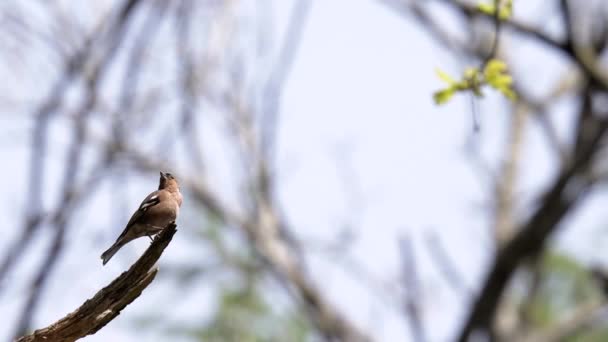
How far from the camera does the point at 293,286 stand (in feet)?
49.7

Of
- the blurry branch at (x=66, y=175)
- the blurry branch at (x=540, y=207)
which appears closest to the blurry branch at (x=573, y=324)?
the blurry branch at (x=540, y=207)

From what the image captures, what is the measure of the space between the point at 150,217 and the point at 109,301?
1.10 meters


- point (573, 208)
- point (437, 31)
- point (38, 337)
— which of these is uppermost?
point (437, 31)

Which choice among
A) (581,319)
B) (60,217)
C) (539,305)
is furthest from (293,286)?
(60,217)

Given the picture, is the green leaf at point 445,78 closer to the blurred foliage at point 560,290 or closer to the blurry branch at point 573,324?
the blurry branch at point 573,324

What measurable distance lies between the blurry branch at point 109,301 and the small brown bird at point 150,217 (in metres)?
0.84

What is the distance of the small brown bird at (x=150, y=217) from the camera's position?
5.39 m

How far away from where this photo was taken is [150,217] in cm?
539

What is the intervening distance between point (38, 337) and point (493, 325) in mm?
10617

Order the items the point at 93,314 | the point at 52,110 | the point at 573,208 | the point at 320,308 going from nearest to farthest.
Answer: the point at 93,314 → the point at 52,110 → the point at 573,208 → the point at 320,308

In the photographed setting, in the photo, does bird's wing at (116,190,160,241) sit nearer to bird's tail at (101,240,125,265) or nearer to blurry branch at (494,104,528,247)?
bird's tail at (101,240,125,265)

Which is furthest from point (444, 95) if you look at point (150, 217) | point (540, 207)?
point (540, 207)

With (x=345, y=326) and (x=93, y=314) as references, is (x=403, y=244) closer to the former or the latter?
(x=345, y=326)

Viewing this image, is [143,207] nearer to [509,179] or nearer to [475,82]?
[475,82]
